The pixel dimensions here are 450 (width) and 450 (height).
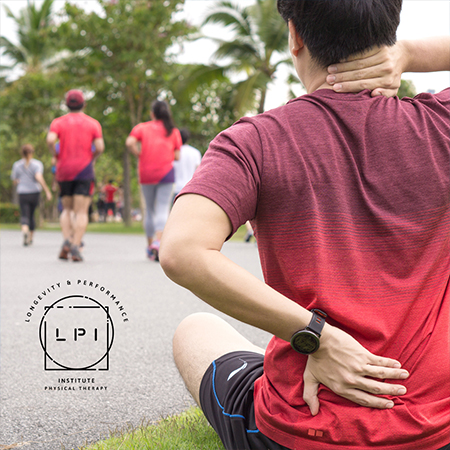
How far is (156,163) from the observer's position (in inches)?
323

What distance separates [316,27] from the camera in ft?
4.62

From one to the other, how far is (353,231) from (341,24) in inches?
19.7

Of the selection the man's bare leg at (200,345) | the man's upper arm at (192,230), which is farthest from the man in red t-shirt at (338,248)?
the man's bare leg at (200,345)

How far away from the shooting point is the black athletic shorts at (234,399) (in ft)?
5.03

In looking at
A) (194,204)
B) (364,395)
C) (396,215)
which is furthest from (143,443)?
(396,215)

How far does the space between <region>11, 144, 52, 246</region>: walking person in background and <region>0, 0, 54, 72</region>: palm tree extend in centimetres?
1946

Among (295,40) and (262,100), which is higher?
(295,40)

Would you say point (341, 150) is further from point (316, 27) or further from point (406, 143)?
point (316, 27)

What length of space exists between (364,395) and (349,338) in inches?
5.3

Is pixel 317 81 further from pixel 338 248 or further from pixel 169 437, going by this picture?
pixel 169 437

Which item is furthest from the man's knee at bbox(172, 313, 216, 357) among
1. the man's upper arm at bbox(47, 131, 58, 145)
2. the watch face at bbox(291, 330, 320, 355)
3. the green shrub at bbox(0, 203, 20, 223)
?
the green shrub at bbox(0, 203, 20, 223)

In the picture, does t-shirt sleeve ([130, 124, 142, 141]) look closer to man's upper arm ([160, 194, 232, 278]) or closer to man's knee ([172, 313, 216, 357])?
man's knee ([172, 313, 216, 357])

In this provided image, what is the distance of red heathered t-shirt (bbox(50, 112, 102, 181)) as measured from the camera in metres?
8.02

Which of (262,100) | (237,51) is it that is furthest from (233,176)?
(237,51)
